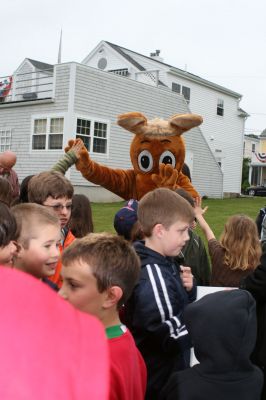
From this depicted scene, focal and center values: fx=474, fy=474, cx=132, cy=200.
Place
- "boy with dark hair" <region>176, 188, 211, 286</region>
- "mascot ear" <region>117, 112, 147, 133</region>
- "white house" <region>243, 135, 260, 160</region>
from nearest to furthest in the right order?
"boy with dark hair" <region>176, 188, 211, 286</region> < "mascot ear" <region>117, 112, 147, 133</region> < "white house" <region>243, 135, 260, 160</region>

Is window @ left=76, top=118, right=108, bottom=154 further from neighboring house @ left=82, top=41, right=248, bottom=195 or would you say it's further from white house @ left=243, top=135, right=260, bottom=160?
white house @ left=243, top=135, right=260, bottom=160

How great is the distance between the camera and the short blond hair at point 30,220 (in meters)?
2.46

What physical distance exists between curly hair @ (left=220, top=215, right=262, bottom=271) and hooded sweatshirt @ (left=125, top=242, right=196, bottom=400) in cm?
126

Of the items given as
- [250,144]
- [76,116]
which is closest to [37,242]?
[76,116]

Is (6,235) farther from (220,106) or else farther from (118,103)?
(220,106)

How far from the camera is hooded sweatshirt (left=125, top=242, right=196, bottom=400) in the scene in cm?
241

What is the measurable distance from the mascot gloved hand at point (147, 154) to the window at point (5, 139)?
50.7 ft

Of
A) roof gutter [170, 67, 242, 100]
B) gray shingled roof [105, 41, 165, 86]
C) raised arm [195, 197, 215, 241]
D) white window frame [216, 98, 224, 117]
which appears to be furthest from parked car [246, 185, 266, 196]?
raised arm [195, 197, 215, 241]

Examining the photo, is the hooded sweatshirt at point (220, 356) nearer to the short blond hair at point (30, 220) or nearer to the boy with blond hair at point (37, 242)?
the boy with blond hair at point (37, 242)

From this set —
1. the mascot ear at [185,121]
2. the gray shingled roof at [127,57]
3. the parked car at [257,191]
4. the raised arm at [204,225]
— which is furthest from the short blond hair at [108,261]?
the parked car at [257,191]

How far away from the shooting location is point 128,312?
2580mm

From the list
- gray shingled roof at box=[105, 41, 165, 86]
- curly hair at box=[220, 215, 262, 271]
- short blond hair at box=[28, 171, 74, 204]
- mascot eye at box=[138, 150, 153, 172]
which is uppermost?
gray shingled roof at box=[105, 41, 165, 86]

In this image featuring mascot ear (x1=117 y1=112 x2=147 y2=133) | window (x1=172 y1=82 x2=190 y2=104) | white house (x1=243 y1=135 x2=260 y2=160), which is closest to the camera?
mascot ear (x1=117 y1=112 x2=147 y2=133)

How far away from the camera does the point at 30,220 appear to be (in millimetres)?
2498
